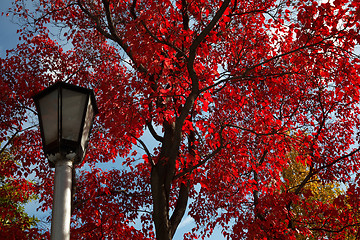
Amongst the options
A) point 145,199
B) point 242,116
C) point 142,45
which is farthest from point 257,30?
point 145,199

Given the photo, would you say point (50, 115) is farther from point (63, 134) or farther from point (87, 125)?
point (87, 125)

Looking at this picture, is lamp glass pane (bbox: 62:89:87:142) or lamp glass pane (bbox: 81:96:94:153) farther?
lamp glass pane (bbox: 81:96:94:153)

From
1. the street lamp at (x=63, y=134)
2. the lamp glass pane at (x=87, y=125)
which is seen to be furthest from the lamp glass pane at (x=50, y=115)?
the lamp glass pane at (x=87, y=125)

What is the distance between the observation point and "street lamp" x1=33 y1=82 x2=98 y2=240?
3.51 metres

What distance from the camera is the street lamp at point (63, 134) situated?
351cm

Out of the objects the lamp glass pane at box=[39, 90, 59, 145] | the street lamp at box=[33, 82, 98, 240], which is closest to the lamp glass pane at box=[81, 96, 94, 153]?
the street lamp at box=[33, 82, 98, 240]

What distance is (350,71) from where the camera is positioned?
9859mm

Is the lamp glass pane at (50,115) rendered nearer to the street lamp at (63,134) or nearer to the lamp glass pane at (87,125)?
the street lamp at (63,134)

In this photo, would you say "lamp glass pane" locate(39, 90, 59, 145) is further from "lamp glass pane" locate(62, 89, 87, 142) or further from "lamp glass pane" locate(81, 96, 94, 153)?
"lamp glass pane" locate(81, 96, 94, 153)

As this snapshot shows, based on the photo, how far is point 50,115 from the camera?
12.4ft

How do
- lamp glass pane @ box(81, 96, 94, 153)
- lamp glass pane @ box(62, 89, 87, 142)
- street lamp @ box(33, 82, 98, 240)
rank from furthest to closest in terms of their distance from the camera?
lamp glass pane @ box(81, 96, 94, 153) → lamp glass pane @ box(62, 89, 87, 142) → street lamp @ box(33, 82, 98, 240)

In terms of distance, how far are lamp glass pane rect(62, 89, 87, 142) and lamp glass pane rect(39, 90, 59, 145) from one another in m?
0.09

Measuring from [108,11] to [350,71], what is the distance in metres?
7.83

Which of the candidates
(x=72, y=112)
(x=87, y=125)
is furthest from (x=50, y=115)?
(x=87, y=125)
